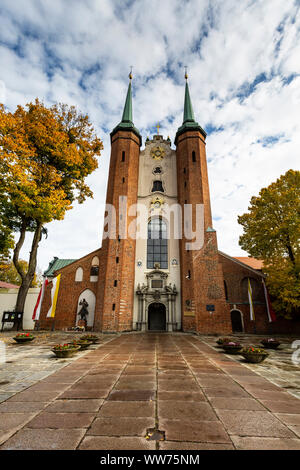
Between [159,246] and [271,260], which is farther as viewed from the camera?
[159,246]

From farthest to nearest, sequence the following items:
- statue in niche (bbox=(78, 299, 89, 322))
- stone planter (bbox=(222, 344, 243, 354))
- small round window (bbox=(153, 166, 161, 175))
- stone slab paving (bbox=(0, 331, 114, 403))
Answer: small round window (bbox=(153, 166, 161, 175)), statue in niche (bbox=(78, 299, 89, 322)), stone planter (bbox=(222, 344, 243, 354)), stone slab paving (bbox=(0, 331, 114, 403))

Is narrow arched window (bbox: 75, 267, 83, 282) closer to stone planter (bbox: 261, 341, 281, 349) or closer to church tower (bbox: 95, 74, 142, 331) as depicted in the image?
church tower (bbox: 95, 74, 142, 331)

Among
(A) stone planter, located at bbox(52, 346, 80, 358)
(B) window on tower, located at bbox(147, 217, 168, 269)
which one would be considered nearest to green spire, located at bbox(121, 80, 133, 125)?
(B) window on tower, located at bbox(147, 217, 168, 269)

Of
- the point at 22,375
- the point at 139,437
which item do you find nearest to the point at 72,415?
the point at 139,437

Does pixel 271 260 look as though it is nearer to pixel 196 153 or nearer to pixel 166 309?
pixel 166 309

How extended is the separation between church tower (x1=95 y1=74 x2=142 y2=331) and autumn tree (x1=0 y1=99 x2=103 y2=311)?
114 inches

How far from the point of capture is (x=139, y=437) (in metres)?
2.68

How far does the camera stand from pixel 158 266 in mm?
19203

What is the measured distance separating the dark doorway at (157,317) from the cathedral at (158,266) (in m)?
0.08

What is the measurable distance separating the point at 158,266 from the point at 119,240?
419cm

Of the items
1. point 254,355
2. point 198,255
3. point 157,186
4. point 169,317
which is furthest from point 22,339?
point 157,186

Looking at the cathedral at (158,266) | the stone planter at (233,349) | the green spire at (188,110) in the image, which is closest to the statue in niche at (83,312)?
the cathedral at (158,266)

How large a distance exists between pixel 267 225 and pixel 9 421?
17.6 m

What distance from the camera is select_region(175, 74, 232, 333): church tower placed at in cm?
1627
